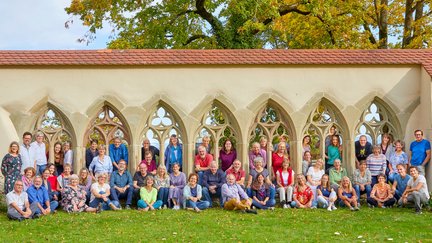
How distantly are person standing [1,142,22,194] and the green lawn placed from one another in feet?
1.61

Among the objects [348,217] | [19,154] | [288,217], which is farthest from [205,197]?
[19,154]

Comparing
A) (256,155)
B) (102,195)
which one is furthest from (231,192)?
(102,195)

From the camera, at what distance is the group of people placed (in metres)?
11.4

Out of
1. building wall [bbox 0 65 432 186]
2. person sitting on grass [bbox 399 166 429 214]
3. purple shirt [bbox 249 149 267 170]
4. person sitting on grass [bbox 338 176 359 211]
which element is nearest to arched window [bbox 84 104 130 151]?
building wall [bbox 0 65 432 186]

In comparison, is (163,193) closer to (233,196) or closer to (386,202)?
(233,196)

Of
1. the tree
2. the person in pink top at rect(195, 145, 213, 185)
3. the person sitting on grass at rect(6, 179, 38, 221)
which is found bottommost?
the person sitting on grass at rect(6, 179, 38, 221)

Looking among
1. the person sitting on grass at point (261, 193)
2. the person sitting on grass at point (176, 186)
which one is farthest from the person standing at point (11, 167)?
the person sitting on grass at point (261, 193)

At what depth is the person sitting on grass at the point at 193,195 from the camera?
11.6 meters

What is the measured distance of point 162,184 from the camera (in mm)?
11836

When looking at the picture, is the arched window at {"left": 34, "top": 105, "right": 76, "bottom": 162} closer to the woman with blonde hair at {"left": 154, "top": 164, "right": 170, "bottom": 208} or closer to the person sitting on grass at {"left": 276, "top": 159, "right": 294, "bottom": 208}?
the woman with blonde hair at {"left": 154, "top": 164, "right": 170, "bottom": 208}

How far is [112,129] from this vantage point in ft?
42.9

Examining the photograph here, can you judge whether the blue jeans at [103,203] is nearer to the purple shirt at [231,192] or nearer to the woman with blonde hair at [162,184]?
the woman with blonde hair at [162,184]

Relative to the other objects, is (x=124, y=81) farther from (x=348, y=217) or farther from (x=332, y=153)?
(x=348, y=217)

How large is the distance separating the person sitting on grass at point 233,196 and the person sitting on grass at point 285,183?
787 millimetres
